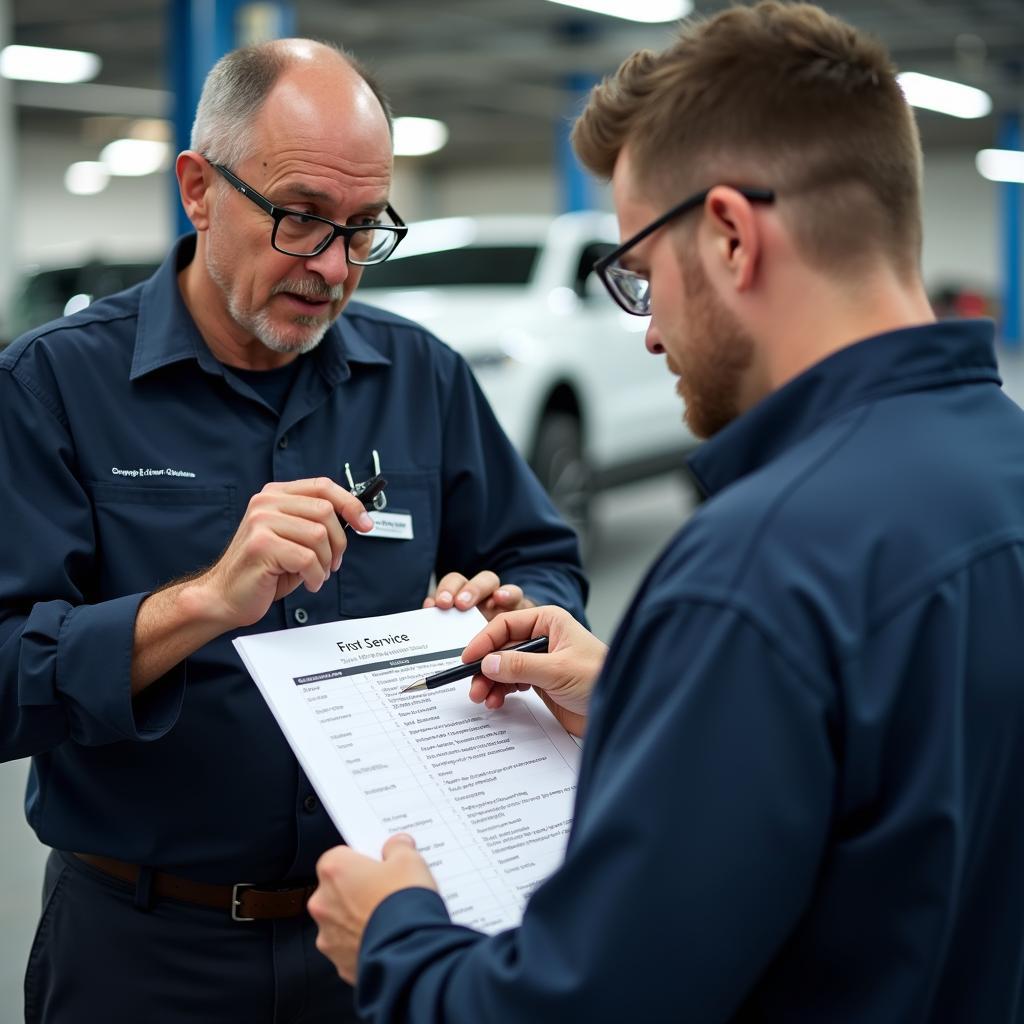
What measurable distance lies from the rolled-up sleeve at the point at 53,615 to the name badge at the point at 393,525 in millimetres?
387

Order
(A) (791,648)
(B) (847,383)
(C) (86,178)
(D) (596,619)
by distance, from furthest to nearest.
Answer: (C) (86,178)
(D) (596,619)
(B) (847,383)
(A) (791,648)

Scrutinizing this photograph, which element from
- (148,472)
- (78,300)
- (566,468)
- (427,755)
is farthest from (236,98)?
(78,300)

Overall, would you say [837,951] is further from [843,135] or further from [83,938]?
[83,938]

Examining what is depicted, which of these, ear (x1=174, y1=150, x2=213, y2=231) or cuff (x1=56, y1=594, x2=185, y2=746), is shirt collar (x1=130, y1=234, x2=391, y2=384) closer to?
ear (x1=174, y1=150, x2=213, y2=231)

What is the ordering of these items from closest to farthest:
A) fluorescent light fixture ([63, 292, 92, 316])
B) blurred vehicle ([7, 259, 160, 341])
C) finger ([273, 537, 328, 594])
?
1. finger ([273, 537, 328, 594])
2. fluorescent light fixture ([63, 292, 92, 316])
3. blurred vehicle ([7, 259, 160, 341])

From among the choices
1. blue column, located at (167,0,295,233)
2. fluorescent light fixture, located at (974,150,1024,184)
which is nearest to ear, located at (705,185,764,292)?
blue column, located at (167,0,295,233)

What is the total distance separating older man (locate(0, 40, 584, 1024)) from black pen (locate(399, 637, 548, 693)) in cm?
15

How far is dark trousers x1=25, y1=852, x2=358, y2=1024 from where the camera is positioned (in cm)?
162

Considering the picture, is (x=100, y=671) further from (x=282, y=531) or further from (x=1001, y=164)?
(x=1001, y=164)

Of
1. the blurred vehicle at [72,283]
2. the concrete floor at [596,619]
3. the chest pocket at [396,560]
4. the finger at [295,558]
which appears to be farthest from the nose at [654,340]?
the blurred vehicle at [72,283]

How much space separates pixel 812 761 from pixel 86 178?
999 inches

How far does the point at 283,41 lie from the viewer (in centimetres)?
174

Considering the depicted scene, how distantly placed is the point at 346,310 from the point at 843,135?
1.15 meters

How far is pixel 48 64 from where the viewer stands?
581 inches
